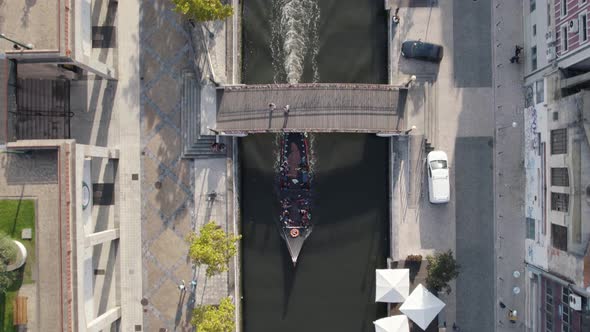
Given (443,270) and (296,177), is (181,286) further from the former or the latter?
(443,270)

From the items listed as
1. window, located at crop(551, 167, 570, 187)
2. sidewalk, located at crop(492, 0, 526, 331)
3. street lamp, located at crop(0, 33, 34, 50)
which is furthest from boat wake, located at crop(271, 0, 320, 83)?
window, located at crop(551, 167, 570, 187)

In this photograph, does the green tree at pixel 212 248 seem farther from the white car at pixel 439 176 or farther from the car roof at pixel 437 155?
the car roof at pixel 437 155

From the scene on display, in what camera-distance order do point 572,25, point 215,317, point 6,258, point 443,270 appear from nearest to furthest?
1. point 6,258
2. point 572,25
3. point 215,317
4. point 443,270

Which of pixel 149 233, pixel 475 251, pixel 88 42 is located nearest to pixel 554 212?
pixel 475 251

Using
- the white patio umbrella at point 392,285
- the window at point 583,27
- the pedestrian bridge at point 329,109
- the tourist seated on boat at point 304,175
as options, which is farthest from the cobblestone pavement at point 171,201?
the window at point 583,27

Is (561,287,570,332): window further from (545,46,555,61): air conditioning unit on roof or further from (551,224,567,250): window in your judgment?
(545,46,555,61): air conditioning unit on roof

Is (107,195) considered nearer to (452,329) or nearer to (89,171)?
(89,171)

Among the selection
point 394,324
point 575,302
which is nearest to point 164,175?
point 394,324
